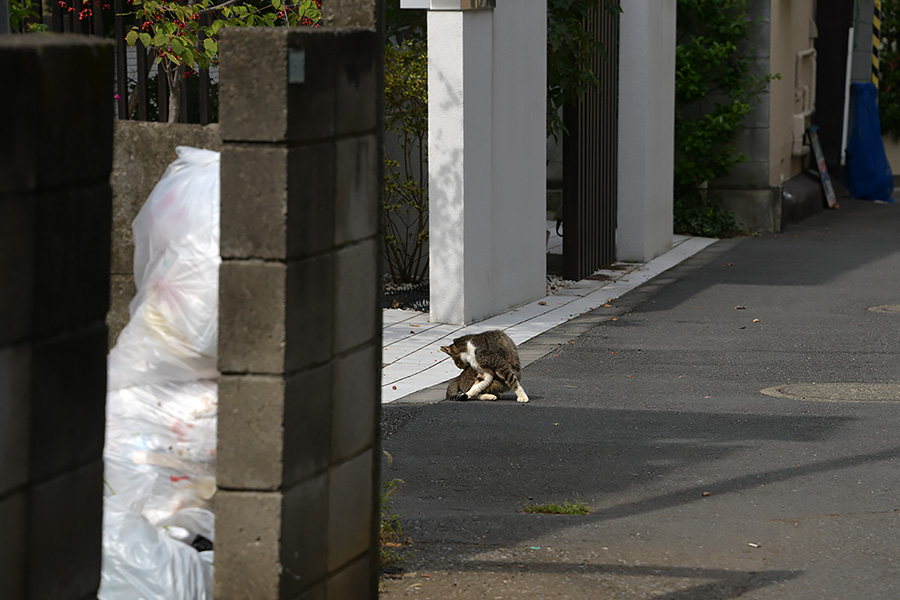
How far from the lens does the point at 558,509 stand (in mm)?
6227

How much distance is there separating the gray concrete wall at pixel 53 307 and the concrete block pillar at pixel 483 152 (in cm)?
899

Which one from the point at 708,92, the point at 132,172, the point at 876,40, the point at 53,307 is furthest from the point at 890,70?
the point at 53,307

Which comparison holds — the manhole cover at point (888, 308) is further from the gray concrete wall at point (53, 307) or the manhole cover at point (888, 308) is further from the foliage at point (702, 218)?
the gray concrete wall at point (53, 307)

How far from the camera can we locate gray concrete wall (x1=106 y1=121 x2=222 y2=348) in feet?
17.5

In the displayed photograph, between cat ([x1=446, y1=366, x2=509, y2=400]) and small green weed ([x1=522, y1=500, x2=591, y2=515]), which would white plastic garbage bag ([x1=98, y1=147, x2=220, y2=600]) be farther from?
cat ([x1=446, y1=366, x2=509, y2=400])

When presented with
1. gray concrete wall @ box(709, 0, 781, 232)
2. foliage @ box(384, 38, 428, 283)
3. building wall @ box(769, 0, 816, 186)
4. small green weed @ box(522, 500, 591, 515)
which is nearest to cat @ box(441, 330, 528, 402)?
small green weed @ box(522, 500, 591, 515)

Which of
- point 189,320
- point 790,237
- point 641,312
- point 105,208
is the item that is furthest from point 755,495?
point 790,237

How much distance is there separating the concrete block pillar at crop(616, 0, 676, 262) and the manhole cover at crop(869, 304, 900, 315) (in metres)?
3.93

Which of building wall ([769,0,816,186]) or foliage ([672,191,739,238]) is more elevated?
building wall ([769,0,816,186])

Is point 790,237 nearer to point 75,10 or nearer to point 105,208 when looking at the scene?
point 75,10

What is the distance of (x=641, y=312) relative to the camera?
12.9m

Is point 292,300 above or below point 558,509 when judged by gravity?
above

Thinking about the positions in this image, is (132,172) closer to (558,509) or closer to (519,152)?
(558,509)

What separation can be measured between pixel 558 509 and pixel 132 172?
2428 millimetres
